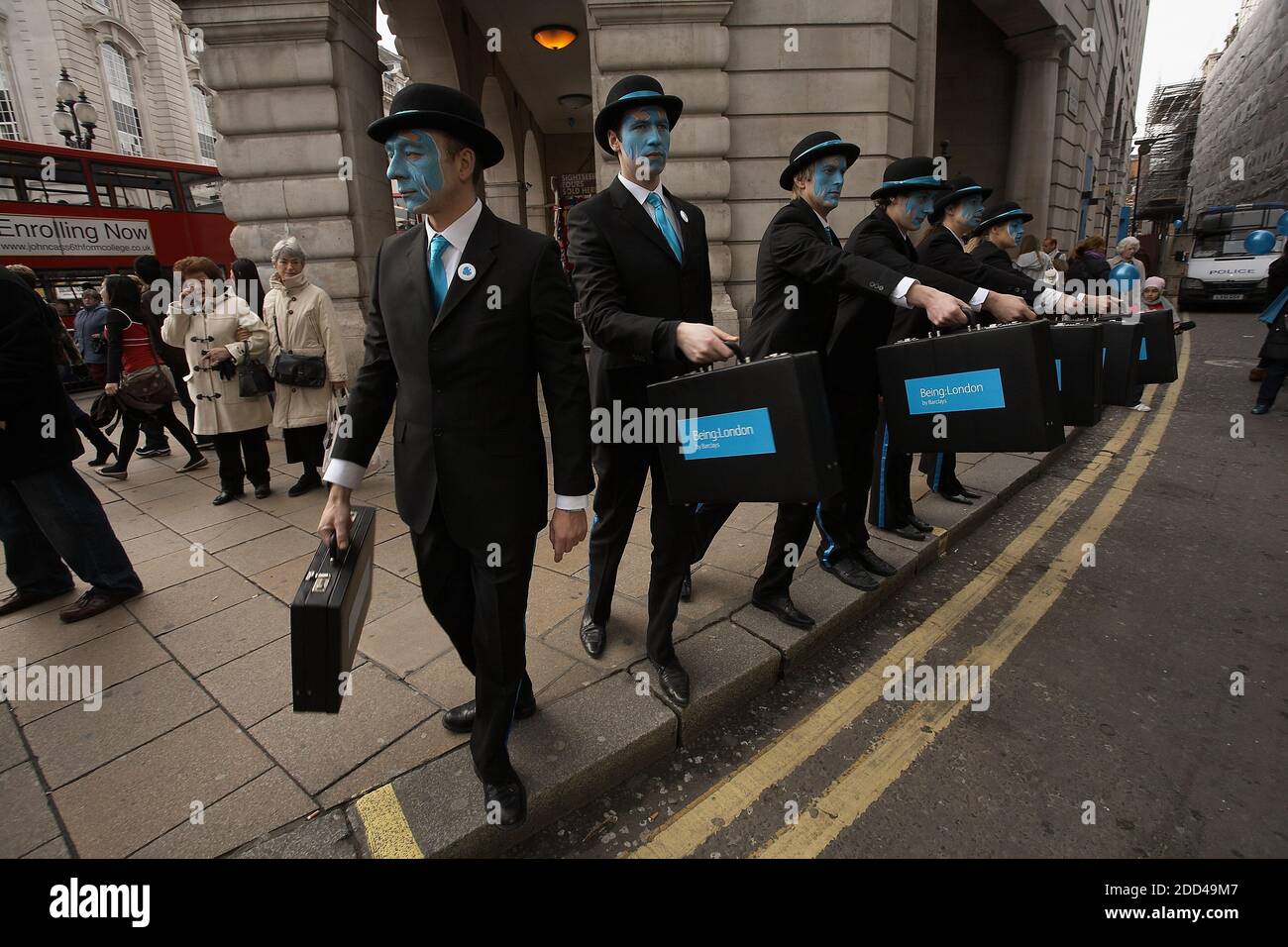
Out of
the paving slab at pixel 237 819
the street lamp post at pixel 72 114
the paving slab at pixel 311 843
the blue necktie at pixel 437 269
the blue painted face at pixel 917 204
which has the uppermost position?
the street lamp post at pixel 72 114

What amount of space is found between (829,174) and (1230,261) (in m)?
23.0

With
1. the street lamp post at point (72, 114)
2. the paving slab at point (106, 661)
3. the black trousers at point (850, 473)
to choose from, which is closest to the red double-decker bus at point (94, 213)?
the street lamp post at point (72, 114)

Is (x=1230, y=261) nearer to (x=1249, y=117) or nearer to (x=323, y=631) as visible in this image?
(x=1249, y=117)

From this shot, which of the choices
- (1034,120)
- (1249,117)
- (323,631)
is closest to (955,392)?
(323,631)

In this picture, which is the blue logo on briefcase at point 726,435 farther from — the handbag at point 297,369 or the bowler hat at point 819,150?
the handbag at point 297,369

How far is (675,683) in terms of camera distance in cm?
260

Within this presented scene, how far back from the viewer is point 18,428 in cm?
340

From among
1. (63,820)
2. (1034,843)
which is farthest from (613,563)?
(63,820)

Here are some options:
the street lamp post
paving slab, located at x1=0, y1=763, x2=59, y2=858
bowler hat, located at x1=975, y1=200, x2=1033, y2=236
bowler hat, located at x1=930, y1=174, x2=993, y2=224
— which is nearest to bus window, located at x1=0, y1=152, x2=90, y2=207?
the street lamp post

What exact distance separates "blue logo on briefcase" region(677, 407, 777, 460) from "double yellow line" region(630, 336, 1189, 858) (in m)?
1.23

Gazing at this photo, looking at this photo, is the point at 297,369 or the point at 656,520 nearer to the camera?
the point at 656,520

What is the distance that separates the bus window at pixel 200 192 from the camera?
47.7 feet

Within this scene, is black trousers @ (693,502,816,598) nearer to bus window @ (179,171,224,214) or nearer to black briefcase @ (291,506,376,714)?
black briefcase @ (291,506,376,714)

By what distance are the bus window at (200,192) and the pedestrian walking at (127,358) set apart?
10.4m
